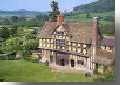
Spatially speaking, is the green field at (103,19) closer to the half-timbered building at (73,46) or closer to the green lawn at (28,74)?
the half-timbered building at (73,46)

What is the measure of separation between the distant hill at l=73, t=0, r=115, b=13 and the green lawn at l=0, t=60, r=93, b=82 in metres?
0.42

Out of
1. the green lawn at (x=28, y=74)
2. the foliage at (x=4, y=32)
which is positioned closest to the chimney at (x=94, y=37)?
the green lawn at (x=28, y=74)

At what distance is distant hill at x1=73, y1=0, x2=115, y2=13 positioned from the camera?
160 centimetres

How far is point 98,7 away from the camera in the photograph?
1.62m

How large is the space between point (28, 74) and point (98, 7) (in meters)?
0.61

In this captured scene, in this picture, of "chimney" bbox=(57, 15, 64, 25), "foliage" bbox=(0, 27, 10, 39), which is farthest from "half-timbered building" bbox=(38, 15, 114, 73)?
"foliage" bbox=(0, 27, 10, 39)

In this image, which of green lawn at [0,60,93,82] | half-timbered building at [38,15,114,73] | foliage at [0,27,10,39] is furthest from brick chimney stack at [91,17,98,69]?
foliage at [0,27,10,39]

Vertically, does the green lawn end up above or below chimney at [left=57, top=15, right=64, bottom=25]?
below

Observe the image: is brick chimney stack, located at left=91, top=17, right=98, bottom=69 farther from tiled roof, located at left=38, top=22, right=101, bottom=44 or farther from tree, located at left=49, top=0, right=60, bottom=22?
tree, located at left=49, top=0, right=60, bottom=22

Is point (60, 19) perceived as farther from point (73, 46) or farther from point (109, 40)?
point (109, 40)

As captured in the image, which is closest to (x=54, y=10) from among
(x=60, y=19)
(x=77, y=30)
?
(x=60, y=19)

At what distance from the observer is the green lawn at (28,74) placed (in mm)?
1598

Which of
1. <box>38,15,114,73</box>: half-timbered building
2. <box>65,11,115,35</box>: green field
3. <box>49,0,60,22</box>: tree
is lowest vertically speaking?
<box>38,15,114,73</box>: half-timbered building

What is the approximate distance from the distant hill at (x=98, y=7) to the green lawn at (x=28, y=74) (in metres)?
0.42
